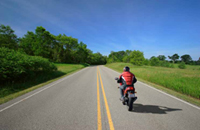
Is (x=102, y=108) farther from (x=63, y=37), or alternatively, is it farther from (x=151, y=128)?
(x=63, y=37)

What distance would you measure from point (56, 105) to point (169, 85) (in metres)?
8.69

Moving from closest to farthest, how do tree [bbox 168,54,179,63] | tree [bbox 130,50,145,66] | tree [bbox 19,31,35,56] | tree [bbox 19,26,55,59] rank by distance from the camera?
1. tree [bbox 19,26,55,59]
2. tree [bbox 19,31,35,56]
3. tree [bbox 130,50,145,66]
4. tree [bbox 168,54,179,63]

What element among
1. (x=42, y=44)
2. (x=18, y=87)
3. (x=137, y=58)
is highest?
(x=42, y=44)

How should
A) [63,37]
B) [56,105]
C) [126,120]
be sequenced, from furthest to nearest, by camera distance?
[63,37], [56,105], [126,120]

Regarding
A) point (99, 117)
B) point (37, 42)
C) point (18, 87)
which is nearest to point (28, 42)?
point (37, 42)

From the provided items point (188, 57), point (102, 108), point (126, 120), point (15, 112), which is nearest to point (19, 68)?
point (15, 112)

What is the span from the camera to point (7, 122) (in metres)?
2.76

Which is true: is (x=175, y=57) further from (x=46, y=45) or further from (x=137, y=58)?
(x=46, y=45)

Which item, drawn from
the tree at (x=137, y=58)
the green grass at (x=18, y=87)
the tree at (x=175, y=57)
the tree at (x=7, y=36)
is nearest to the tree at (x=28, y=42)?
the tree at (x=7, y=36)

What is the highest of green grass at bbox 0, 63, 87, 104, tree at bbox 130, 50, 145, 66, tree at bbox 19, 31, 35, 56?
tree at bbox 19, 31, 35, 56

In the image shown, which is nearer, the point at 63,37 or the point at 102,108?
the point at 102,108

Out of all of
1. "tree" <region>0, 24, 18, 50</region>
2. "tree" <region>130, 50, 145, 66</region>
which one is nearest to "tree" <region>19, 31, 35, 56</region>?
"tree" <region>0, 24, 18, 50</region>

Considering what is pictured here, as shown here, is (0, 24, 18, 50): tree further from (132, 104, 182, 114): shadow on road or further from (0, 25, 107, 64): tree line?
(132, 104, 182, 114): shadow on road

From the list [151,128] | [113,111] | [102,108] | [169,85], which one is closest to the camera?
[151,128]
